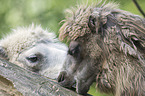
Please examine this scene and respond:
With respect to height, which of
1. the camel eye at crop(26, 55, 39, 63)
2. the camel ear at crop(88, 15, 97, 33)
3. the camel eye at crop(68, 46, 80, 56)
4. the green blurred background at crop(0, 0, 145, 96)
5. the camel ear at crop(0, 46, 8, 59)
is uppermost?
the green blurred background at crop(0, 0, 145, 96)

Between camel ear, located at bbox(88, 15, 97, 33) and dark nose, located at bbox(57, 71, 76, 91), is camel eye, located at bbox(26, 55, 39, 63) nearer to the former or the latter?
dark nose, located at bbox(57, 71, 76, 91)

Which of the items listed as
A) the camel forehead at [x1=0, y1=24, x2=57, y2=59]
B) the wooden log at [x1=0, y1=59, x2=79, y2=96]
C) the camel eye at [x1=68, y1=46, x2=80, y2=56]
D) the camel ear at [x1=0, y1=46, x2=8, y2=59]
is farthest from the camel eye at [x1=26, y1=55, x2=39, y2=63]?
the camel eye at [x1=68, y1=46, x2=80, y2=56]

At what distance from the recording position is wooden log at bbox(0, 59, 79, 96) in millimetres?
1670

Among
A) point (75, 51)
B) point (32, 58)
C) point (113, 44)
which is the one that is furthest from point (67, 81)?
point (32, 58)

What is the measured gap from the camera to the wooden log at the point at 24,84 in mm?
1670

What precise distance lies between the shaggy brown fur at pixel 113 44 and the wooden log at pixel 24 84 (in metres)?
0.22

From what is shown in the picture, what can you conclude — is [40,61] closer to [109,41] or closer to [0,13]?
[109,41]

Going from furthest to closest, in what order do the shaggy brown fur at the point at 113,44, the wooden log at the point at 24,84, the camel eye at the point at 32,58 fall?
the camel eye at the point at 32,58
the wooden log at the point at 24,84
the shaggy brown fur at the point at 113,44

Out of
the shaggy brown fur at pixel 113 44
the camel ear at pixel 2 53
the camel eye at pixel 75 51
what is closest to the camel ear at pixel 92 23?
the shaggy brown fur at pixel 113 44

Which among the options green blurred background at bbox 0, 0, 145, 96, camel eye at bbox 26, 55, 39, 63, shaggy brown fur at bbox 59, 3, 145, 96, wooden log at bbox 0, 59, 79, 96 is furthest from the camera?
green blurred background at bbox 0, 0, 145, 96

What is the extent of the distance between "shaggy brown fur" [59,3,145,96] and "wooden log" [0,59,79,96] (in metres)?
0.22

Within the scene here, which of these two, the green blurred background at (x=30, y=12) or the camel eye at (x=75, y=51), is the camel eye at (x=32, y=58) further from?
the green blurred background at (x=30, y=12)

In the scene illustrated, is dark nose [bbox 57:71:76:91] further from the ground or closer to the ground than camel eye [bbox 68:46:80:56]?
closer to the ground

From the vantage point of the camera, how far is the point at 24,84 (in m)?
1.69
